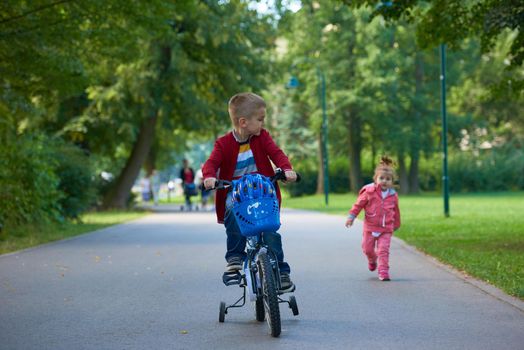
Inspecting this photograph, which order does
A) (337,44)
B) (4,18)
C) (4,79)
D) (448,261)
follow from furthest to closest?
(337,44) → (4,79) → (4,18) → (448,261)

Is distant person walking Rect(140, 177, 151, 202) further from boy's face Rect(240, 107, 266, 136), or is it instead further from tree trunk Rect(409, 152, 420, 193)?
boy's face Rect(240, 107, 266, 136)

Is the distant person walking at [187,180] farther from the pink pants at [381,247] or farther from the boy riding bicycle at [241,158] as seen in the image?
the boy riding bicycle at [241,158]

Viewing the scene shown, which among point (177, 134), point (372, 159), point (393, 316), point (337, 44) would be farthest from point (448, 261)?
point (372, 159)

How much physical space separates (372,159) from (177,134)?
1926cm

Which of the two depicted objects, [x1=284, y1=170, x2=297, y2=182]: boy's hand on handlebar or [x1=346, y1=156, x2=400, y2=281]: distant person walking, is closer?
[x1=284, y1=170, x2=297, y2=182]: boy's hand on handlebar

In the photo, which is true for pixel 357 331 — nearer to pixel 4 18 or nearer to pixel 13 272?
pixel 13 272

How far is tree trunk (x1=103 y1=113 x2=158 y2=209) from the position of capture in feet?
124

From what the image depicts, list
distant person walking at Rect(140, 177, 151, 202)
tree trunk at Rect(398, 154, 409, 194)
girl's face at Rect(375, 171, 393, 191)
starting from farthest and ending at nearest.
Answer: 1. tree trunk at Rect(398, 154, 409, 194)
2. distant person walking at Rect(140, 177, 151, 202)
3. girl's face at Rect(375, 171, 393, 191)

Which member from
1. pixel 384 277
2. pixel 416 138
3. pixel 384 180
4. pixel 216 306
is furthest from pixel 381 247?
pixel 416 138

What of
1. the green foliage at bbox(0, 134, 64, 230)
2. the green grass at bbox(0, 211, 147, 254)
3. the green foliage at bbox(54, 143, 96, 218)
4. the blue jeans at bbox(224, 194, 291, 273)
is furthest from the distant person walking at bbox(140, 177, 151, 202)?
the blue jeans at bbox(224, 194, 291, 273)

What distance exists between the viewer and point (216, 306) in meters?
8.91

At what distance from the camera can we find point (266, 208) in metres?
7.08

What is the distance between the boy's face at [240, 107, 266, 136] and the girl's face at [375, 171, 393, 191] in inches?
140

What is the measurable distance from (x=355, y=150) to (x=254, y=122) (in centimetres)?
5220
